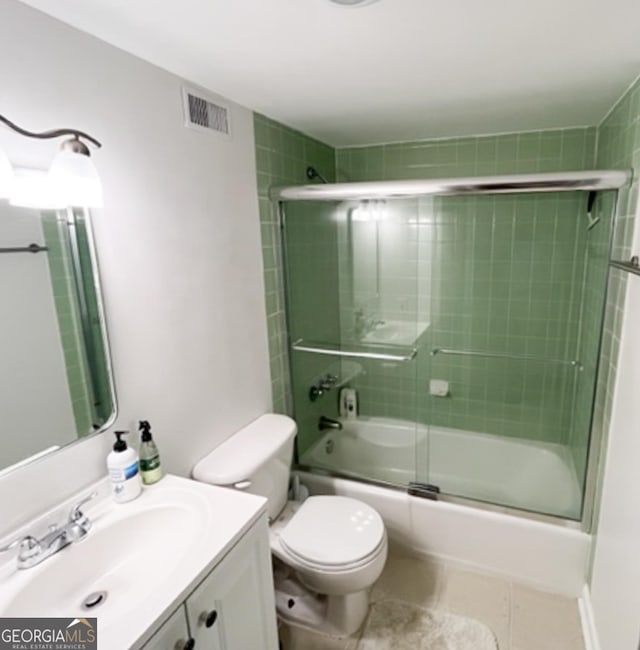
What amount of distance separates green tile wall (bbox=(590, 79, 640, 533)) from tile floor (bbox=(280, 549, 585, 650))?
0.42 meters

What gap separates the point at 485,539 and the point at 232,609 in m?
1.33

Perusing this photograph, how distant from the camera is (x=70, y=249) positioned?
1222mm

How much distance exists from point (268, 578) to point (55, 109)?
4.94 ft

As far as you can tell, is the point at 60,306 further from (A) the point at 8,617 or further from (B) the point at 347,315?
(B) the point at 347,315

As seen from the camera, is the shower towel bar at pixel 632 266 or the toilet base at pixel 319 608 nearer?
the shower towel bar at pixel 632 266

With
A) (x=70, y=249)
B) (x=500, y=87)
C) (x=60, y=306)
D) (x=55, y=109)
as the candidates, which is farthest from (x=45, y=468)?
(x=500, y=87)

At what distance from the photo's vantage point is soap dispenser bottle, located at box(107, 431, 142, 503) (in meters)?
1.27

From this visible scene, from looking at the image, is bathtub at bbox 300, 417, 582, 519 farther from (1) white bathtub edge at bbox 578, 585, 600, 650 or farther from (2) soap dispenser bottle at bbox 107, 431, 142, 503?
(2) soap dispenser bottle at bbox 107, 431, 142, 503

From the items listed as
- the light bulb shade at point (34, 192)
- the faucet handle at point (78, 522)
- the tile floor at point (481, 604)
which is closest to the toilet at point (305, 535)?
the tile floor at point (481, 604)

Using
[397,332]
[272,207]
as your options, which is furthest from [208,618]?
[397,332]

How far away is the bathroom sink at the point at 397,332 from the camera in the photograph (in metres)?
2.64

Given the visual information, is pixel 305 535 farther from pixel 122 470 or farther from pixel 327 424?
pixel 327 424

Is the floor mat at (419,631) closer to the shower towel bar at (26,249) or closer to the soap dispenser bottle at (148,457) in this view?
the soap dispenser bottle at (148,457)

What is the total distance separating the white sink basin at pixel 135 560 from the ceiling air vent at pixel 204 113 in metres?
1.28
